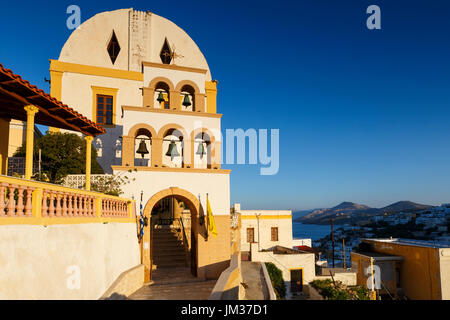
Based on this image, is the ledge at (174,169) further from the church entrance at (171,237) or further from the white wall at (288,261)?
the white wall at (288,261)

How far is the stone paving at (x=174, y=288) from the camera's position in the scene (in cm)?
1138

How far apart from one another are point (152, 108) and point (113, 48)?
1121cm

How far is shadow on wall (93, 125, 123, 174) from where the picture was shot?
19719 millimetres

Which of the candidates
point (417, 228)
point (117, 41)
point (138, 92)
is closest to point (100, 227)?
point (138, 92)

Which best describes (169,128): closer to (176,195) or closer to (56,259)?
(176,195)

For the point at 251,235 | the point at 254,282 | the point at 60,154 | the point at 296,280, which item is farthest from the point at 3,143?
the point at 251,235

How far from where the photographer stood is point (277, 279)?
22234mm

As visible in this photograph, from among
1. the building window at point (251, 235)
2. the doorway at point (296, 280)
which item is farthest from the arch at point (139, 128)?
the building window at point (251, 235)

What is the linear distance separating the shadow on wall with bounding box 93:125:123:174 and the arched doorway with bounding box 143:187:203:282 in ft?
12.9

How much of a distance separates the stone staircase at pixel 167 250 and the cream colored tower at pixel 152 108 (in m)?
2.77

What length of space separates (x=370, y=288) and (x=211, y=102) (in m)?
20.6
